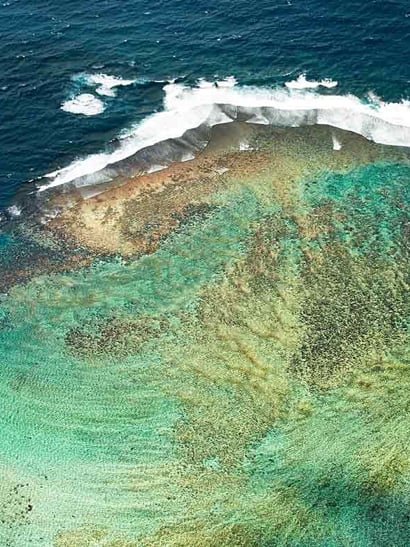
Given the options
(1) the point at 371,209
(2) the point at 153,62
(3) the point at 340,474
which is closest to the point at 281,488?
(3) the point at 340,474

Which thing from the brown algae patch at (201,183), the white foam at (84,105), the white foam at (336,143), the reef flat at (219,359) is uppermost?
the white foam at (84,105)

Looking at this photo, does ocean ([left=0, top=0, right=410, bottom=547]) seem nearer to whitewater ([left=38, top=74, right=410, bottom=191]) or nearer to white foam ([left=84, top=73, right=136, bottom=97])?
whitewater ([left=38, top=74, right=410, bottom=191])

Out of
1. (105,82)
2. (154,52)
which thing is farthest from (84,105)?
(154,52)

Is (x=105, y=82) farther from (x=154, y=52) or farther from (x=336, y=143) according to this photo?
(x=336, y=143)

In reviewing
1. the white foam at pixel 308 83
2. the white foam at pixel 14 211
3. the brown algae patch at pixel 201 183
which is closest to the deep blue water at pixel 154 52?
the white foam at pixel 308 83

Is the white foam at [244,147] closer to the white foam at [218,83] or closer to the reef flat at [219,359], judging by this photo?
the reef flat at [219,359]

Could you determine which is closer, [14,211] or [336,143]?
[14,211]
